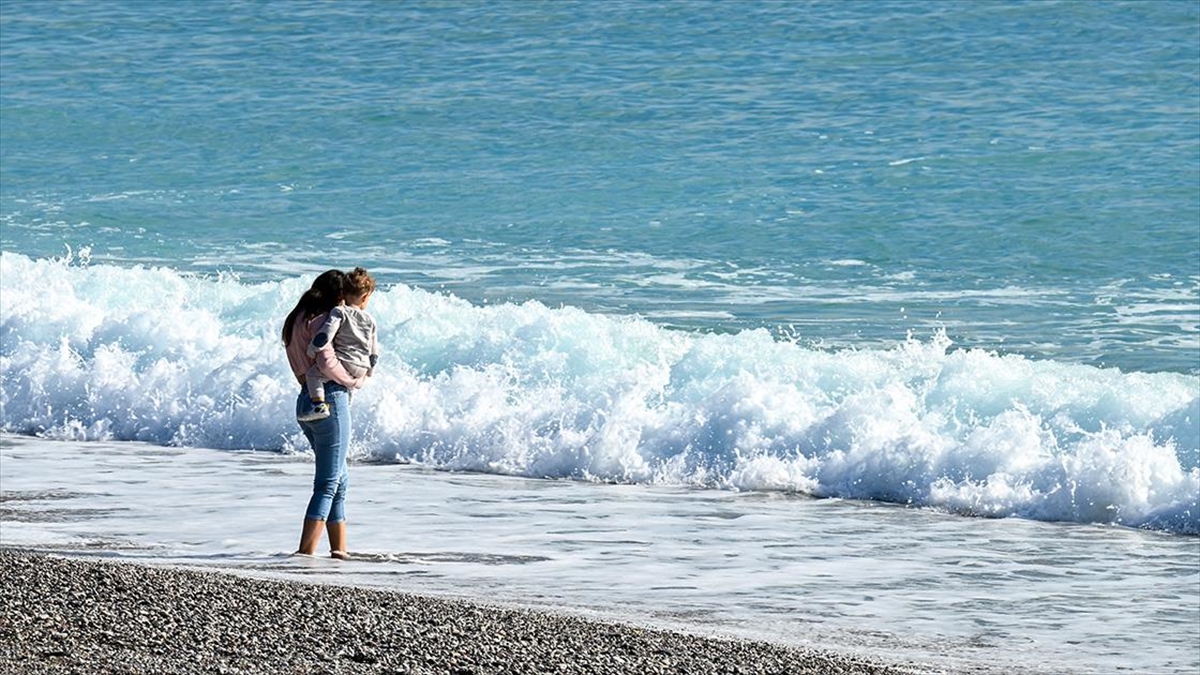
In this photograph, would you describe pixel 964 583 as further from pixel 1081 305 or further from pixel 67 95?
pixel 67 95

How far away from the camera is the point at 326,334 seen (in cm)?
994

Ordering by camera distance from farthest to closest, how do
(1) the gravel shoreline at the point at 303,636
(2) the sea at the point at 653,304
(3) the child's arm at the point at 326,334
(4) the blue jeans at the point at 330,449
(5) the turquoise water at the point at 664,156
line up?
(5) the turquoise water at the point at 664,156 < (2) the sea at the point at 653,304 < (4) the blue jeans at the point at 330,449 < (3) the child's arm at the point at 326,334 < (1) the gravel shoreline at the point at 303,636

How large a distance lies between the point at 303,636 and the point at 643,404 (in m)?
6.97

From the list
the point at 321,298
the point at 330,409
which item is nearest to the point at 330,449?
the point at 330,409

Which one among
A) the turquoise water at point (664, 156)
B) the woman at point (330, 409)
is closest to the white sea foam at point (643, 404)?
the turquoise water at point (664, 156)

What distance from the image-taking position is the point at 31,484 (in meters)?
12.6

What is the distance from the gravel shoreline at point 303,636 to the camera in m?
7.37

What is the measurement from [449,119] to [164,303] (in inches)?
398

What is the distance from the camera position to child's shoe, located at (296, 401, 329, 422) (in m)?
10.0

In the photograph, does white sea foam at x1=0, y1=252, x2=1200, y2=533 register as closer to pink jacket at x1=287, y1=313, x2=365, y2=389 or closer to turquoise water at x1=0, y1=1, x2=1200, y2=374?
turquoise water at x1=0, y1=1, x2=1200, y2=374

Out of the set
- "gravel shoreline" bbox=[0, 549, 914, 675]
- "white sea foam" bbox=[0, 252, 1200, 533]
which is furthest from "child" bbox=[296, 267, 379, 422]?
"white sea foam" bbox=[0, 252, 1200, 533]

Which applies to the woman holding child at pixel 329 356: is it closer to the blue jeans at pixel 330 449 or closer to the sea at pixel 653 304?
the blue jeans at pixel 330 449

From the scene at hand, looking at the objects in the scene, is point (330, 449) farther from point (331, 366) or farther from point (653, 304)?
point (653, 304)

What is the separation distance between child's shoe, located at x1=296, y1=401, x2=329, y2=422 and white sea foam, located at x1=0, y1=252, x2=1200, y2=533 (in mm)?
3754
